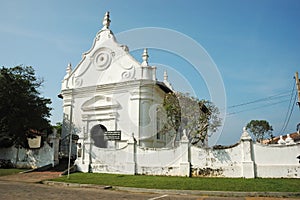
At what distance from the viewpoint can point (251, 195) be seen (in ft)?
32.5

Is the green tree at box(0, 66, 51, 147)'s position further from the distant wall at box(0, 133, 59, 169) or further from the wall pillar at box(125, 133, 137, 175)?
the wall pillar at box(125, 133, 137, 175)

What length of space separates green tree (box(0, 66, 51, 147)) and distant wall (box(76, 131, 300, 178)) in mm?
5111

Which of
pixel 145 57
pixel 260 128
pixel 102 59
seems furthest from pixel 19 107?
pixel 260 128

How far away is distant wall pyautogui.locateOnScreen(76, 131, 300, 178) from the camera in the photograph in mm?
13430

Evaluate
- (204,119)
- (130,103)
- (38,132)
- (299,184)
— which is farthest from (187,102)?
(38,132)

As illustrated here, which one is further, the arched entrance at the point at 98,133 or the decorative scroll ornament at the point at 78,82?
the decorative scroll ornament at the point at 78,82

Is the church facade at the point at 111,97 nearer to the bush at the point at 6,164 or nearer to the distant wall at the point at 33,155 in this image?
the distant wall at the point at 33,155

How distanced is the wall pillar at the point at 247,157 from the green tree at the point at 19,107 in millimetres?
14271

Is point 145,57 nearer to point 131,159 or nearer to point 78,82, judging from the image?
point 78,82

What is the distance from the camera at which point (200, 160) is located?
48.4ft

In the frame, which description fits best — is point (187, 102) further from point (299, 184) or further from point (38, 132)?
point (38, 132)

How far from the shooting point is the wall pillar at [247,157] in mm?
13617

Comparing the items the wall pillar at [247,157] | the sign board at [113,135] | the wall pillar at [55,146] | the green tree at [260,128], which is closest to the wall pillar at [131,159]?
the sign board at [113,135]

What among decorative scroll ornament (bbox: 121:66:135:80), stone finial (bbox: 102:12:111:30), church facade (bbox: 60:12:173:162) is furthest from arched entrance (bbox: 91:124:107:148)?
stone finial (bbox: 102:12:111:30)
